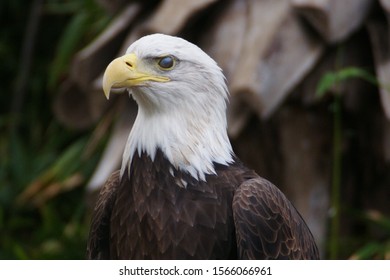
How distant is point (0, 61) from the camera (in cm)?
579

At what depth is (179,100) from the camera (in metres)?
3.04

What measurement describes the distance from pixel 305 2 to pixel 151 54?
37.1 inches

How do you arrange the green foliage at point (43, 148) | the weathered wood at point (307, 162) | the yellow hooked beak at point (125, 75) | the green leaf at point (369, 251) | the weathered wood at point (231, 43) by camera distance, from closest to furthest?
the yellow hooked beak at point (125, 75) → the green leaf at point (369, 251) → the weathered wood at point (231, 43) → the weathered wood at point (307, 162) → the green foliage at point (43, 148)

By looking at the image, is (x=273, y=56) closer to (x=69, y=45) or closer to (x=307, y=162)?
(x=307, y=162)

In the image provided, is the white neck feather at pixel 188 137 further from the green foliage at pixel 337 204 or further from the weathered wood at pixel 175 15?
the weathered wood at pixel 175 15

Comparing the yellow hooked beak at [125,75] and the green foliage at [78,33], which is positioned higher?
the yellow hooked beak at [125,75]

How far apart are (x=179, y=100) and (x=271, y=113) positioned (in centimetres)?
96

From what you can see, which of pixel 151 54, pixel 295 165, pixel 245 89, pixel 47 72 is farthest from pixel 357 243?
pixel 47 72

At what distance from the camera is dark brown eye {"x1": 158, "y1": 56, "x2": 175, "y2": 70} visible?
2996 millimetres

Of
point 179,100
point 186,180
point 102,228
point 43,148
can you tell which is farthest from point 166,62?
point 43,148

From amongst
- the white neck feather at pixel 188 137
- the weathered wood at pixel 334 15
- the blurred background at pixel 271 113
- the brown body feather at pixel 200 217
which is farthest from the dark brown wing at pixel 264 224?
the weathered wood at pixel 334 15

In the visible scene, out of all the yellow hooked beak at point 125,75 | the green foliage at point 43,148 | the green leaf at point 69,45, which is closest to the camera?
the yellow hooked beak at point 125,75

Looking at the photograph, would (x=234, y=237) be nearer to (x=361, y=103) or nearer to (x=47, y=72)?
(x=361, y=103)

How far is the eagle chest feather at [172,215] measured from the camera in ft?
9.80
